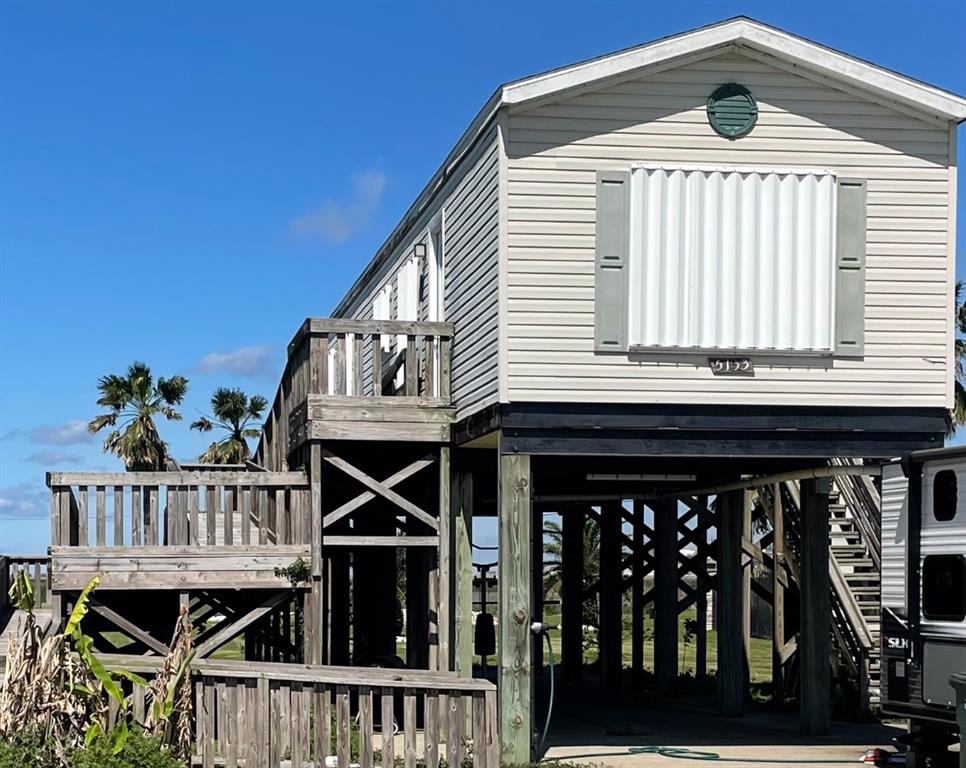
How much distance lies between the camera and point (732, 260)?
15.1m

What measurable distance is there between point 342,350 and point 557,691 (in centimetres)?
979

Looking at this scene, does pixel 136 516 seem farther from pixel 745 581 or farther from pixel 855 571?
pixel 855 571

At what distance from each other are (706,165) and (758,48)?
127cm

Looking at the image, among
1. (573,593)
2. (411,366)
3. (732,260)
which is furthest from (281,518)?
(573,593)

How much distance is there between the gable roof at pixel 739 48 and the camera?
14.6m

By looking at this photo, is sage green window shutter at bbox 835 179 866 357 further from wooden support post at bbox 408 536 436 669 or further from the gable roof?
wooden support post at bbox 408 536 436 669

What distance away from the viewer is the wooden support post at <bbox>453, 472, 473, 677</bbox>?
56.1 ft

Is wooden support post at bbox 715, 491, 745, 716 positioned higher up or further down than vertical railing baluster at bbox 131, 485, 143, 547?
further down

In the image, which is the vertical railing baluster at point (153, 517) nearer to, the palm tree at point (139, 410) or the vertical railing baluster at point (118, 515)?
the vertical railing baluster at point (118, 515)

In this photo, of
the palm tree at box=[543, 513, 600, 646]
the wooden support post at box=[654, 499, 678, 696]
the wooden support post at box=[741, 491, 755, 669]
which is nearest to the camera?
the wooden support post at box=[741, 491, 755, 669]

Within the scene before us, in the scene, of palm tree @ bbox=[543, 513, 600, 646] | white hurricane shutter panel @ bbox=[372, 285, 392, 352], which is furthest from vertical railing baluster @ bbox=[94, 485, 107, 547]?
palm tree @ bbox=[543, 513, 600, 646]

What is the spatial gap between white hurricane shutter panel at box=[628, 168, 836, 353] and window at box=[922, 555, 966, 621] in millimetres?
3073

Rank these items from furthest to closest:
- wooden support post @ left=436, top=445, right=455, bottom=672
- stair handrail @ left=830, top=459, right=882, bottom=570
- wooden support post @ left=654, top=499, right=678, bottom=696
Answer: wooden support post @ left=654, top=499, right=678, bottom=696 < stair handrail @ left=830, top=459, right=882, bottom=570 < wooden support post @ left=436, top=445, right=455, bottom=672

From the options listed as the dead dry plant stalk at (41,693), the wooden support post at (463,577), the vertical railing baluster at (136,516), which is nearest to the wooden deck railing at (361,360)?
the wooden support post at (463,577)
